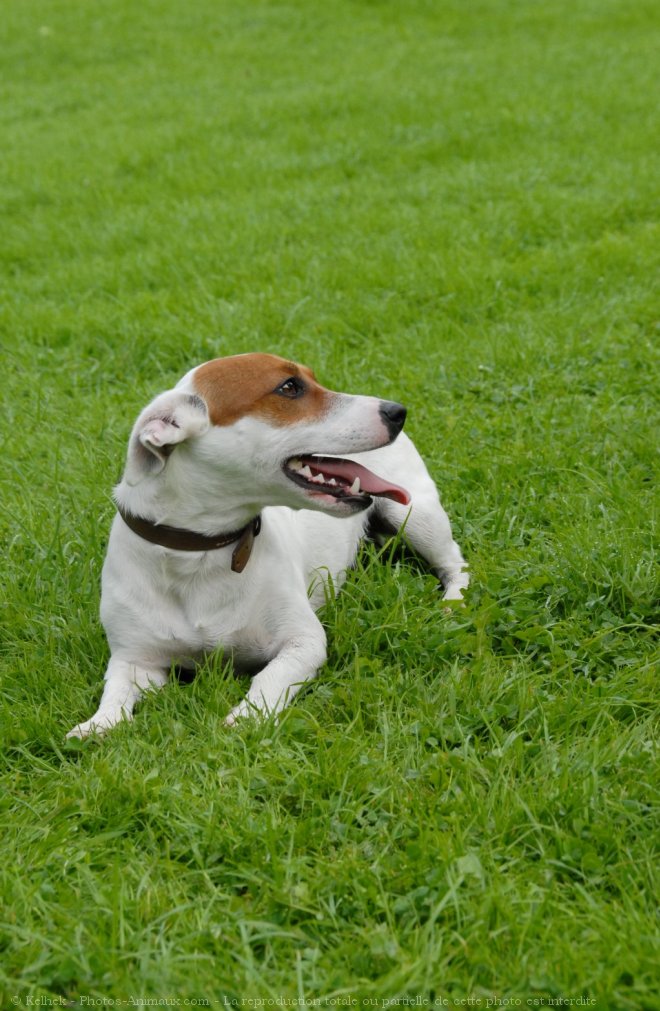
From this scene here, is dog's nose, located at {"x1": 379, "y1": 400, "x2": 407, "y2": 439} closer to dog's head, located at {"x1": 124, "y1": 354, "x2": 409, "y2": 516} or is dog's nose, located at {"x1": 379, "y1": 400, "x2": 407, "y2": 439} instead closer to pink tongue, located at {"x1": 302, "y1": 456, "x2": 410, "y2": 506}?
dog's head, located at {"x1": 124, "y1": 354, "x2": 409, "y2": 516}

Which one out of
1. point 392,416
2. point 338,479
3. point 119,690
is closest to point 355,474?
point 338,479

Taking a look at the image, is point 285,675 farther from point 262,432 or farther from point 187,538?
point 262,432

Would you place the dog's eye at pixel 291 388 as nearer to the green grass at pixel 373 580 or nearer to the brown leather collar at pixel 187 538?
the brown leather collar at pixel 187 538

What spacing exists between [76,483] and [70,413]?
973 mm

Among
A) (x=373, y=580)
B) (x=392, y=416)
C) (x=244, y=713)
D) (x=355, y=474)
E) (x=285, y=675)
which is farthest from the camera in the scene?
(x=373, y=580)

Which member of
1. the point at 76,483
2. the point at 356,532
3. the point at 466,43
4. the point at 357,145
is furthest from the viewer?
the point at 466,43

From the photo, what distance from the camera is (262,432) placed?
3334mm

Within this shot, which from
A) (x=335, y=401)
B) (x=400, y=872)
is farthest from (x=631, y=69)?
(x=400, y=872)

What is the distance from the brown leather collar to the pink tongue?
0.34 meters

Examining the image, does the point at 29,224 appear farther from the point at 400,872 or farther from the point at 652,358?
the point at 400,872

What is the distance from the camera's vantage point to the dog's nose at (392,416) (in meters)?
3.39

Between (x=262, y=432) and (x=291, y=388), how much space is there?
19 centimetres

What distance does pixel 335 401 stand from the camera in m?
3.45

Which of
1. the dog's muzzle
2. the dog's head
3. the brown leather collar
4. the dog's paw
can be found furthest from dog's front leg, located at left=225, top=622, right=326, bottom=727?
the dog's muzzle
